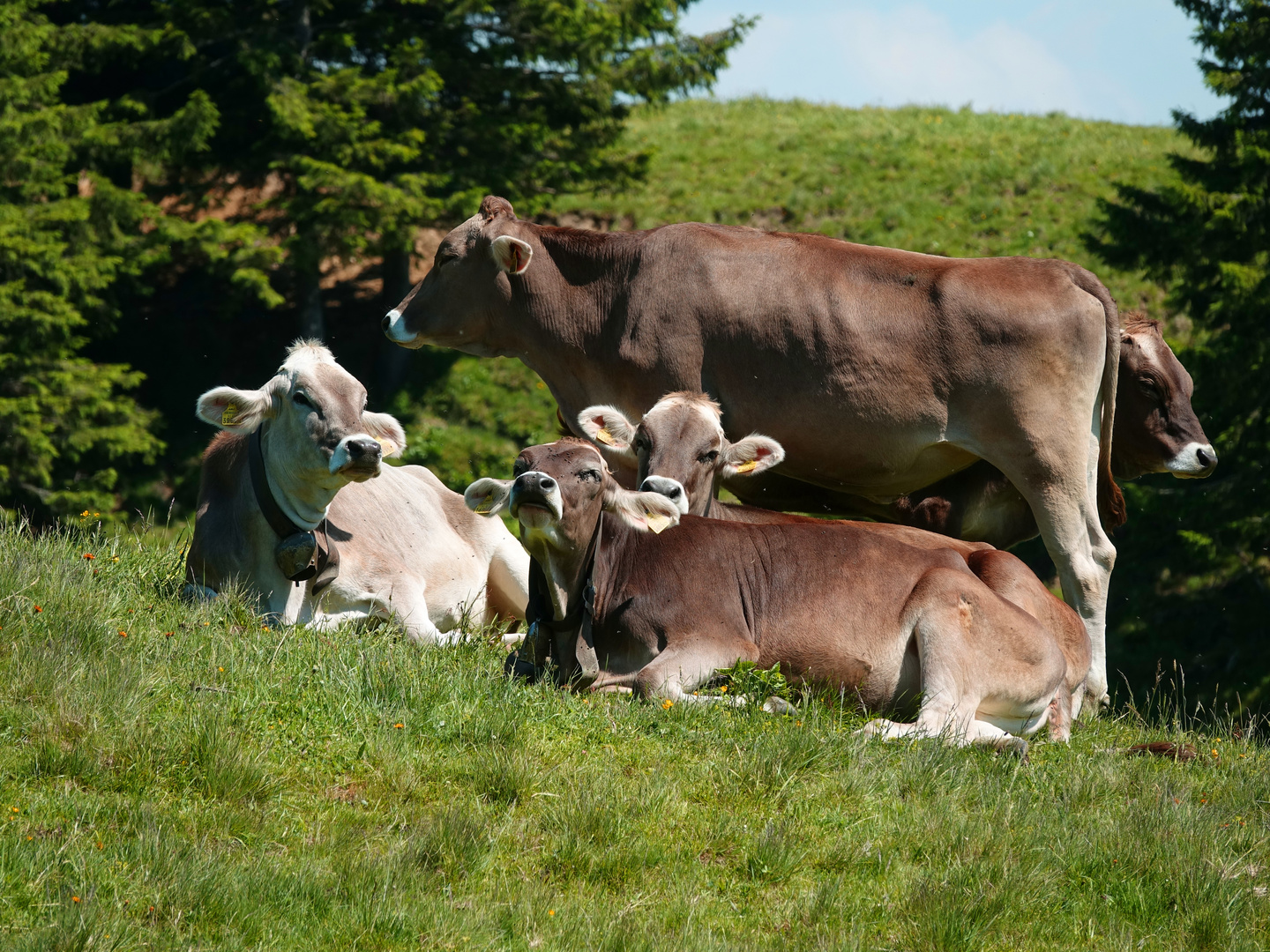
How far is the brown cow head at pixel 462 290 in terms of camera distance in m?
11.0

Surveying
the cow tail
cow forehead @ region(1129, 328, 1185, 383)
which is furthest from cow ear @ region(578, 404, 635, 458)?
cow forehead @ region(1129, 328, 1185, 383)

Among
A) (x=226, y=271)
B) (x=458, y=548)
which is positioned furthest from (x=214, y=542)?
(x=226, y=271)

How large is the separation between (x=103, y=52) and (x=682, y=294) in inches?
619

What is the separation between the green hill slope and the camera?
78.7 feet

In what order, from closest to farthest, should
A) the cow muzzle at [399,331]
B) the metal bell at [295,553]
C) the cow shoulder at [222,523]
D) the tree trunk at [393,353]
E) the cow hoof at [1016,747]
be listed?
the cow hoof at [1016,747]
the metal bell at [295,553]
the cow shoulder at [222,523]
the cow muzzle at [399,331]
the tree trunk at [393,353]

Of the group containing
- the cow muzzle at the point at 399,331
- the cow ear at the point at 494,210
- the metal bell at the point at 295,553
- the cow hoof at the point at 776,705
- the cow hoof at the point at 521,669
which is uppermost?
the cow ear at the point at 494,210

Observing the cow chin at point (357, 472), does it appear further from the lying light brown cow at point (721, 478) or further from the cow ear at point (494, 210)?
the cow ear at point (494, 210)

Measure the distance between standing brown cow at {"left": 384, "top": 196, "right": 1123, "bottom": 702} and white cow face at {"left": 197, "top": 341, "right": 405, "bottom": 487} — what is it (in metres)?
2.73

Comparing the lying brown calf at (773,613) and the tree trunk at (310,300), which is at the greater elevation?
the lying brown calf at (773,613)

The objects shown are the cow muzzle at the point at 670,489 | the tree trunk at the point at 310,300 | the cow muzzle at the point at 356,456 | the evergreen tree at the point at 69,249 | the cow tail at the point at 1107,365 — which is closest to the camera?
the cow muzzle at the point at 356,456

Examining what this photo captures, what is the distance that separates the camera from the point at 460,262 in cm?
1112

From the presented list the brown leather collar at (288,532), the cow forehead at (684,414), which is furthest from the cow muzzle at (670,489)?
the brown leather collar at (288,532)

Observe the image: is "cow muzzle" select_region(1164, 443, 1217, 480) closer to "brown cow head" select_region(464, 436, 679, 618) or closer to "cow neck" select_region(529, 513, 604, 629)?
"brown cow head" select_region(464, 436, 679, 618)

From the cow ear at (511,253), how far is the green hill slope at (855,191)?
1118 cm
